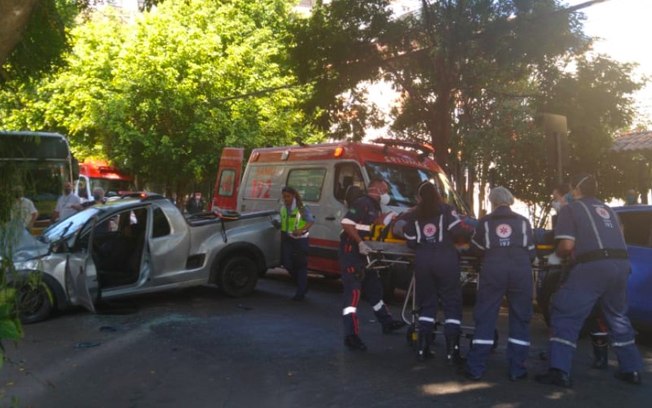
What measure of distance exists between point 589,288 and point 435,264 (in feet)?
4.35

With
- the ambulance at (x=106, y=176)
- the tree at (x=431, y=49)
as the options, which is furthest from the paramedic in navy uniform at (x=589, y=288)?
the ambulance at (x=106, y=176)

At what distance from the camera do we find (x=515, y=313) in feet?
19.0

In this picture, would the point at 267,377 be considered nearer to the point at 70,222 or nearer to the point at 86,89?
the point at 70,222

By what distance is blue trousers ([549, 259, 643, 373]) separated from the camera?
18.3 ft

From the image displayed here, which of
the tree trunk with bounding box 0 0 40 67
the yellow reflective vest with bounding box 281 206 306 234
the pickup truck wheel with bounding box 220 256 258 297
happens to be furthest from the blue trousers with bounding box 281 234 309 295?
the tree trunk with bounding box 0 0 40 67

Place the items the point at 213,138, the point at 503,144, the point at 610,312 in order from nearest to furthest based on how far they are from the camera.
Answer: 1. the point at 610,312
2. the point at 503,144
3. the point at 213,138

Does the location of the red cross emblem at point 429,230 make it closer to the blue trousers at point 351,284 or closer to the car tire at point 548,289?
the blue trousers at point 351,284

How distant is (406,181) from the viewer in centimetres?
1088

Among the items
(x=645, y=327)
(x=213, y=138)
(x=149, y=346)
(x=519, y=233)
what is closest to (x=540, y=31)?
(x=645, y=327)

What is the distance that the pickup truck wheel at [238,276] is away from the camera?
9.96 meters

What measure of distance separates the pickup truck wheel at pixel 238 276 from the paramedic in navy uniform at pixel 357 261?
10.2 feet

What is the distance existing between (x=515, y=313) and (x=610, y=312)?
30.9 inches

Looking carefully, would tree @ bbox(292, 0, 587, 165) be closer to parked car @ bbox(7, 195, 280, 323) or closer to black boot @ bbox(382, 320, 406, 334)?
parked car @ bbox(7, 195, 280, 323)

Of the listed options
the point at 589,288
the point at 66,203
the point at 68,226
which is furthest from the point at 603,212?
the point at 66,203
